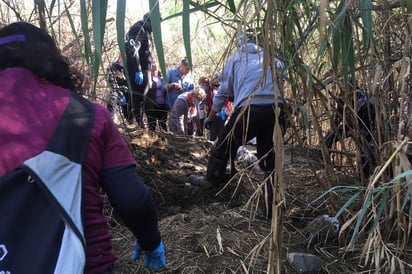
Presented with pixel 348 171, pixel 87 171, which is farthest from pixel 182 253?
pixel 87 171

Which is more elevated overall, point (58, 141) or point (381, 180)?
point (58, 141)

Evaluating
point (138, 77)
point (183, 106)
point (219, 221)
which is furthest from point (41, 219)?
point (183, 106)

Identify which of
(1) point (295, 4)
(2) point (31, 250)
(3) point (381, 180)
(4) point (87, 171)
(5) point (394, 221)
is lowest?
(5) point (394, 221)

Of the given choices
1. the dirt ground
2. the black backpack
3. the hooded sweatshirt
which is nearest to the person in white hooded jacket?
the hooded sweatshirt

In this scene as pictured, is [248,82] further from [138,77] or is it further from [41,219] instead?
[138,77]

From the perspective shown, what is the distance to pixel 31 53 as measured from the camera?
130cm

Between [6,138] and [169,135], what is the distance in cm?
382

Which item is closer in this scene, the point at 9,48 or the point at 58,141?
the point at 58,141

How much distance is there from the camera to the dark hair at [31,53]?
4.22 ft

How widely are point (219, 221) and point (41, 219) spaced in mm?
1986

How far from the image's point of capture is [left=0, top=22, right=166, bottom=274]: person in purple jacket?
1170 millimetres

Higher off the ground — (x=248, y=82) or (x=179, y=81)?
(x=248, y=82)

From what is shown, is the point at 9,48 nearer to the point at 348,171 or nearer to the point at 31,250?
the point at 31,250

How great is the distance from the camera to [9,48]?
1289 millimetres
